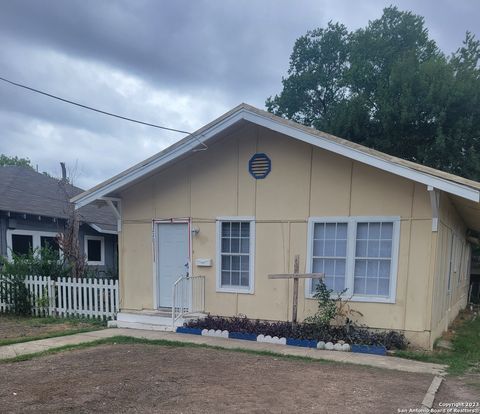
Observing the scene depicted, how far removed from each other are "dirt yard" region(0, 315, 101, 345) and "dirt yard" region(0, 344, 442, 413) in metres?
2.18

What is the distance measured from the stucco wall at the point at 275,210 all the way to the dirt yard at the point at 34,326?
1197mm

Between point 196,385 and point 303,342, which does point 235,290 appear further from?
point 196,385

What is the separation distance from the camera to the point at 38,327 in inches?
364

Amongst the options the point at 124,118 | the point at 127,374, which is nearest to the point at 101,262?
the point at 124,118

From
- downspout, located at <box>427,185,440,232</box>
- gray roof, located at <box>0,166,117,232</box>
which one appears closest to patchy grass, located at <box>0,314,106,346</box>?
gray roof, located at <box>0,166,117,232</box>

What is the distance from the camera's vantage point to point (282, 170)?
28.7 feet

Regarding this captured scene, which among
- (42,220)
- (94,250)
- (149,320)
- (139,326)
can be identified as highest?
(42,220)

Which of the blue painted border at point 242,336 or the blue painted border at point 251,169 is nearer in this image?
the blue painted border at point 242,336

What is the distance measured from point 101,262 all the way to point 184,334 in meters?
10.6

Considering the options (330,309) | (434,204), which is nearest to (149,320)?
(330,309)

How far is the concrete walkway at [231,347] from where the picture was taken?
21.2ft

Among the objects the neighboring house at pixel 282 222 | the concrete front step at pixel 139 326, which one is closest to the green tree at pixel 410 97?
the neighboring house at pixel 282 222

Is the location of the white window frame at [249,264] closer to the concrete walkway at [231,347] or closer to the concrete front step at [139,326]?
the concrete walkway at [231,347]

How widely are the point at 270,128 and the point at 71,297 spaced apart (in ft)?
21.9
